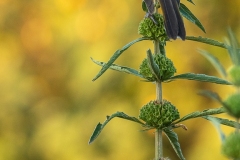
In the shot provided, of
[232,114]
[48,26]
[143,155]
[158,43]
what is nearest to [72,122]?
[143,155]

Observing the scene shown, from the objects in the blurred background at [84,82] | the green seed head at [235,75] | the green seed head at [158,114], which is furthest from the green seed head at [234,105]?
the blurred background at [84,82]

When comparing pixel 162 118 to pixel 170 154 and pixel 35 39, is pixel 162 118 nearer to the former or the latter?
pixel 170 154

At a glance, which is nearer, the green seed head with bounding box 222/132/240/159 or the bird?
the green seed head with bounding box 222/132/240/159

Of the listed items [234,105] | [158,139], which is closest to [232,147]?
[234,105]

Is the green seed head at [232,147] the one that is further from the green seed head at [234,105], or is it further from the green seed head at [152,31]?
the green seed head at [152,31]

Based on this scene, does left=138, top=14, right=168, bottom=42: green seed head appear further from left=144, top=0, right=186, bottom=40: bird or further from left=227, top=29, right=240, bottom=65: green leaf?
left=227, top=29, right=240, bottom=65: green leaf

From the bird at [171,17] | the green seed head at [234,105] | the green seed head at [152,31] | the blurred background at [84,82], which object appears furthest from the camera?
the blurred background at [84,82]

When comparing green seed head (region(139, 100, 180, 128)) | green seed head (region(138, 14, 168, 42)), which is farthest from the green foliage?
green seed head (region(138, 14, 168, 42))
